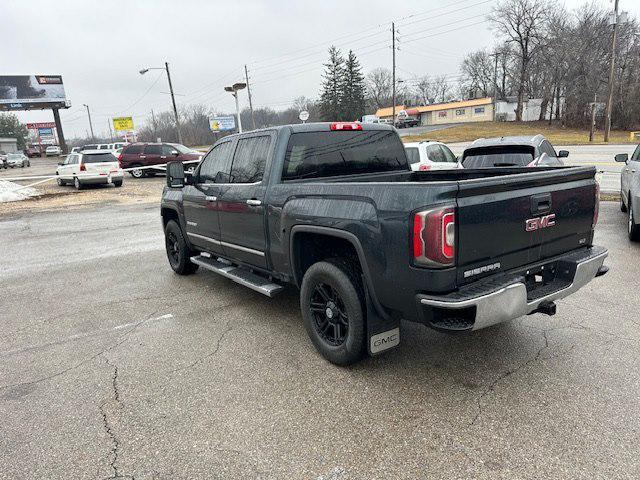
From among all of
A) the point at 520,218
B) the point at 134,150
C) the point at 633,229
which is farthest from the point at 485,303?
the point at 134,150

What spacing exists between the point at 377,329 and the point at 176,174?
3455 millimetres

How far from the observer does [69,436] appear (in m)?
2.86

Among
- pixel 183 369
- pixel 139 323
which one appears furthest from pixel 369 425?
pixel 139 323

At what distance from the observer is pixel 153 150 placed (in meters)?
24.5

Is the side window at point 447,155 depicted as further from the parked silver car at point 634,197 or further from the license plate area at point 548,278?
the license plate area at point 548,278

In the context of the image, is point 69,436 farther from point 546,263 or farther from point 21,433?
point 546,263

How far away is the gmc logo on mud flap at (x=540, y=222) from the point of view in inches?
119

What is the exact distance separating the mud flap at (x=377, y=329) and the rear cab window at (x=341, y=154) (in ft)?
4.84

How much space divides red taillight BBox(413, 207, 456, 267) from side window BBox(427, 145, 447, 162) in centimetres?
816

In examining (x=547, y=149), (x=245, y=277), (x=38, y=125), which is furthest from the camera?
(x=38, y=125)

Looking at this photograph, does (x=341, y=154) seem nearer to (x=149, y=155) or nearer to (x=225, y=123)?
(x=149, y=155)

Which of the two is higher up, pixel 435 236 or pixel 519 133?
pixel 435 236

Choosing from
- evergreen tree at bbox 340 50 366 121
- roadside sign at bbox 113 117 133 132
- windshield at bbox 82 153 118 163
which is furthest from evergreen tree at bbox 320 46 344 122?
windshield at bbox 82 153 118 163

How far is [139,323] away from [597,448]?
4.16 meters
